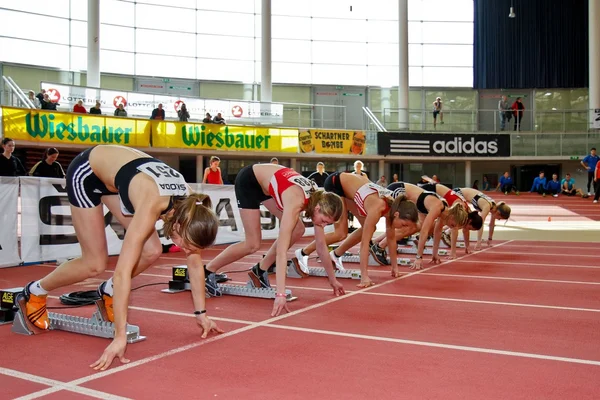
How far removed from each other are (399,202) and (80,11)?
27.6 m

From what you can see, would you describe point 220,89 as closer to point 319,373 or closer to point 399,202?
point 399,202

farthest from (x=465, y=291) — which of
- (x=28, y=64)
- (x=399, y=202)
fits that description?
(x=28, y=64)

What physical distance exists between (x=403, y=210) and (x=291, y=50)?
1115 inches

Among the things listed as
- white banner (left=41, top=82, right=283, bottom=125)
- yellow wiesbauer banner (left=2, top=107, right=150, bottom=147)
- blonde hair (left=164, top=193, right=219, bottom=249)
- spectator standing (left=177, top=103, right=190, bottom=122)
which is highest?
white banner (left=41, top=82, right=283, bottom=125)

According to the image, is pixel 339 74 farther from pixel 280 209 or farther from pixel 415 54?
pixel 280 209

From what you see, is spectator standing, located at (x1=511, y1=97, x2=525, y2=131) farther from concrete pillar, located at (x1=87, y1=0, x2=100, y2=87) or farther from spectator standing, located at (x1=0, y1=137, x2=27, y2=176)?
spectator standing, located at (x1=0, y1=137, x2=27, y2=176)

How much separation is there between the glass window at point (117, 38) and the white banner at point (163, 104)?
893 centimetres

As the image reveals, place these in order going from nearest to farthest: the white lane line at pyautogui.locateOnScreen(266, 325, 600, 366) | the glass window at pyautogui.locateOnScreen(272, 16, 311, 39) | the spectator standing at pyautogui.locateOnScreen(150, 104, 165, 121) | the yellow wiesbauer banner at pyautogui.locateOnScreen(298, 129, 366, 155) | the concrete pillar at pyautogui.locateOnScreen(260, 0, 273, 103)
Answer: the white lane line at pyautogui.locateOnScreen(266, 325, 600, 366)
the spectator standing at pyautogui.locateOnScreen(150, 104, 165, 121)
the yellow wiesbauer banner at pyautogui.locateOnScreen(298, 129, 366, 155)
the concrete pillar at pyautogui.locateOnScreen(260, 0, 273, 103)
the glass window at pyautogui.locateOnScreen(272, 16, 311, 39)

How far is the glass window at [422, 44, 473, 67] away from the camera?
3419cm

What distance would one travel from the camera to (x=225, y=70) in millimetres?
32781

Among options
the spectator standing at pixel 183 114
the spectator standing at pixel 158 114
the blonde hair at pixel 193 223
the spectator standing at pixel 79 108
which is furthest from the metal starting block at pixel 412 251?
the spectator standing at pixel 183 114

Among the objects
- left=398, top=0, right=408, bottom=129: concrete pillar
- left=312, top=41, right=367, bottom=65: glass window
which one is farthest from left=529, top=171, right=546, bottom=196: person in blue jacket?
left=312, top=41, right=367, bottom=65: glass window

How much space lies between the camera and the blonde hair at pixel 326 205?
15.2 feet

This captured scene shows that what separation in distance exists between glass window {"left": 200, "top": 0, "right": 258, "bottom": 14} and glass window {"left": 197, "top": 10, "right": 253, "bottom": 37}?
0.23 meters
